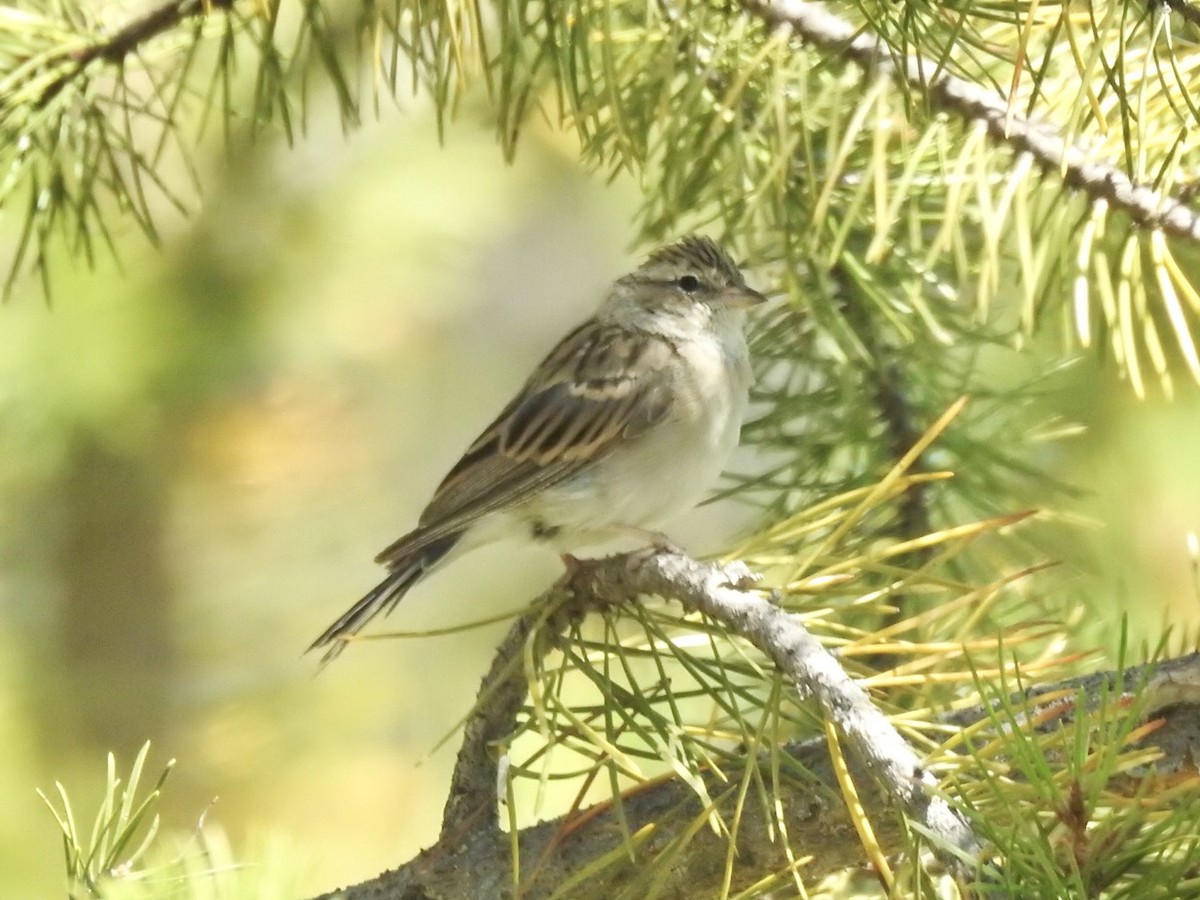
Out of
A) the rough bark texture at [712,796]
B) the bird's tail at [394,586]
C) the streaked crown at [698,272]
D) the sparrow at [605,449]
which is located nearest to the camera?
the rough bark texture at [712,796]

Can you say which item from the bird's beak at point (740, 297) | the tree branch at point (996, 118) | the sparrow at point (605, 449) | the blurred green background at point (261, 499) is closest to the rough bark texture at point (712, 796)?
the tree branch at point (996, 118)

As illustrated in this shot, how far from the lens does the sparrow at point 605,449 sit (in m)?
1.74

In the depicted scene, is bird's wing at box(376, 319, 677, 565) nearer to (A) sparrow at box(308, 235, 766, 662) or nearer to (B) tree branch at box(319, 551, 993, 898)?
(A) sparrow at box(308, 235, 766, 662)

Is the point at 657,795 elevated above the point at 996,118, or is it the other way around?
the point at 996,118

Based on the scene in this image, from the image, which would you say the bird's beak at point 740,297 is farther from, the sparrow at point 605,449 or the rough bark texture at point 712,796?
the rough bark texture at point 712,796

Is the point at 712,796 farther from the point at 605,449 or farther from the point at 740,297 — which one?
the point at 740,297

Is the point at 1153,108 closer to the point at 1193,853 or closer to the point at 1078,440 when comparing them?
the point at 1193,853

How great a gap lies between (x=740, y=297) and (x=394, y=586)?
1.96ft

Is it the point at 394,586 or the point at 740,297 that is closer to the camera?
the point at 394,586

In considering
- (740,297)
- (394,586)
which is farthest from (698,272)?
(394,586)

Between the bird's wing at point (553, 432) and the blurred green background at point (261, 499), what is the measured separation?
0.50m

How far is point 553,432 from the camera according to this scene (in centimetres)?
183

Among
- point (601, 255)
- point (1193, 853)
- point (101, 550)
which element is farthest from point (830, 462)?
point (601, 255)

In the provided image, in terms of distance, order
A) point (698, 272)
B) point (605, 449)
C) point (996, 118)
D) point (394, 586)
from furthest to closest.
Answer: point (698, 272), point (605, 449), point (394, 586), point (996, 118)
